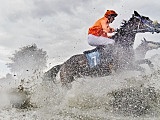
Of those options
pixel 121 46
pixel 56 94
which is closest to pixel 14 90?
pixel 56 94

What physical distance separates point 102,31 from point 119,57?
3.48 ft

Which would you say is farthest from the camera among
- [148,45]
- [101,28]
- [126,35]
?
[148,45]

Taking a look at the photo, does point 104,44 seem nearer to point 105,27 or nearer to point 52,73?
point 105,27

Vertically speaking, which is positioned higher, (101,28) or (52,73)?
(101,28)

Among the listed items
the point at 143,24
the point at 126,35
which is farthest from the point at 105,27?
the point at 143,24

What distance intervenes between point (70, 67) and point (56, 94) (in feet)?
3.57

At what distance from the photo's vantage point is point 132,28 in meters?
9.86

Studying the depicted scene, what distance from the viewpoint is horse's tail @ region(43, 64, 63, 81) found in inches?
420

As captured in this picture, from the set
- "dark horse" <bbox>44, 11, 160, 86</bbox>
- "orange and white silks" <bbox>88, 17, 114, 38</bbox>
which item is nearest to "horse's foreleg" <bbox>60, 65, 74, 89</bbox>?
"dark horse" <bbox>44, 11, 160, 86</bbox>

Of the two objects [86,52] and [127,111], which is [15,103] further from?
[127,111]

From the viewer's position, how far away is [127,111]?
7062mm

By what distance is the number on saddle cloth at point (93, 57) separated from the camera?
956 cm

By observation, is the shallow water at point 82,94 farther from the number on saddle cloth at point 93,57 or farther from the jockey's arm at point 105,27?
the jockey's arm at point 105,27

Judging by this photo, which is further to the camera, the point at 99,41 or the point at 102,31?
the point at 102,31
